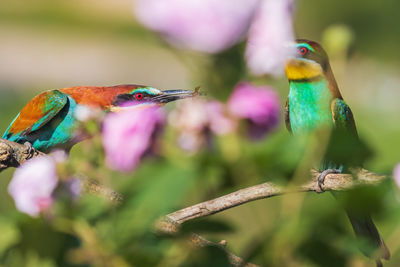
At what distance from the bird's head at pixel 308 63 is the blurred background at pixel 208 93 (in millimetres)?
93

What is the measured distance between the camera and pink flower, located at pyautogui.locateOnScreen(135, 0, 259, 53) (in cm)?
56

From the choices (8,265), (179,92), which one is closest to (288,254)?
(8,265)

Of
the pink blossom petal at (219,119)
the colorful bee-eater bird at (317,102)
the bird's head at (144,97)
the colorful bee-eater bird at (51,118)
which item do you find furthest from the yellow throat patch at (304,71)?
the pink blossom petal at (219,119)

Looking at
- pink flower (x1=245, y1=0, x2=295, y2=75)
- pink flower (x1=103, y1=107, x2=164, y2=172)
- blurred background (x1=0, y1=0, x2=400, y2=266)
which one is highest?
pink flower (x1=245, y1=0, x2=295, y2=75)

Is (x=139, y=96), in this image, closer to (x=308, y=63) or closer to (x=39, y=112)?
(x=308, y=63)

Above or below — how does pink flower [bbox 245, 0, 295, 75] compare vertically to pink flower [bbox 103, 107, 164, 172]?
above

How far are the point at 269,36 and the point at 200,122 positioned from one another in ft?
0.35

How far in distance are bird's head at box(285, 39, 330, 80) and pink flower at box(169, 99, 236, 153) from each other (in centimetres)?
57

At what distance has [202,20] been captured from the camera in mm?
574

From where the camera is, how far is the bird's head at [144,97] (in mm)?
1497

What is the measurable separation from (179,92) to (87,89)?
0.70 metres

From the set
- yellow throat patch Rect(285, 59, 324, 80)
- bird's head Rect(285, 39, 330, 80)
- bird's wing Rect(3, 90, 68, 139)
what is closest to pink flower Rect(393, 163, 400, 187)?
bird's head Rect(285, 39, 330, 80)

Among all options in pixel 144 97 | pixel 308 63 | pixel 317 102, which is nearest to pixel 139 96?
pixel 144 97

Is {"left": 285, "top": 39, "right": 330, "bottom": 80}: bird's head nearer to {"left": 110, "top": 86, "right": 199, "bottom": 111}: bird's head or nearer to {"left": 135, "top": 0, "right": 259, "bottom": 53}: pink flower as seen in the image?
{"left": 110, "top": 86, "right": 199, "bottom": 111}: bird's head
